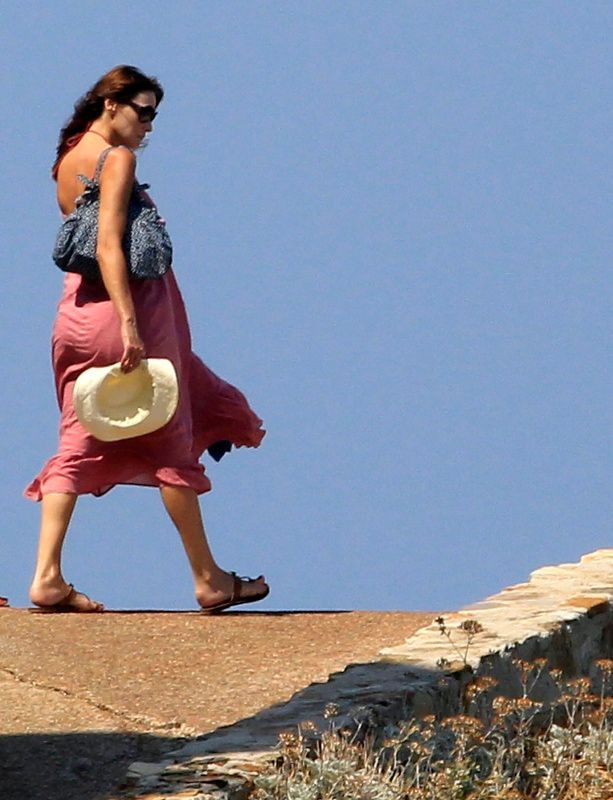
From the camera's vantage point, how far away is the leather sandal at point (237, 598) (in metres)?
9.12

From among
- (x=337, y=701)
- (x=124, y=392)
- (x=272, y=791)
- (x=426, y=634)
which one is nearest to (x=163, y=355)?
(x=124, y=392)

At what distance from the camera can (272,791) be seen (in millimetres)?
5844

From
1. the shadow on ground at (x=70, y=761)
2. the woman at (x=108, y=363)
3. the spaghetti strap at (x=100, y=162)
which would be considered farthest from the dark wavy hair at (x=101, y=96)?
the shadow on ground at (x=70, y=761)

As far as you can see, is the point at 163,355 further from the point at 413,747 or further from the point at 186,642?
the point at 413,747

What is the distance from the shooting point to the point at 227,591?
914cm

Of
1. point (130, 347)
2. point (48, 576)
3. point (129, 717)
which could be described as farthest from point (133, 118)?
A: point (129, 717)

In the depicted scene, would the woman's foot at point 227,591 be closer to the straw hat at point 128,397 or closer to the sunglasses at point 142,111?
the straw hat at point 128,397

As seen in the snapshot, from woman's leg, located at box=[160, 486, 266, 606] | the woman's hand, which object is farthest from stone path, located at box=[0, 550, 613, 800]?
the woman's hand

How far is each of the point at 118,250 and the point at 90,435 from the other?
0.90 metres

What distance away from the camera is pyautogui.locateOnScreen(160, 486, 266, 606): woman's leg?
9.04 metres

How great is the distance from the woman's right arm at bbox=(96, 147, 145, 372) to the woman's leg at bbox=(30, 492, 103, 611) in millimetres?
696

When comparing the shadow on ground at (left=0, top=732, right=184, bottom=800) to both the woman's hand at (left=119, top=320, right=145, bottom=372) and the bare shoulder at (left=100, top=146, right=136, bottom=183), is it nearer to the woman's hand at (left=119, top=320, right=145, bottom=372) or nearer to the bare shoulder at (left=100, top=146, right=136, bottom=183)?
the woman's hand at (left=119, top=320, right=145, bottom=372)

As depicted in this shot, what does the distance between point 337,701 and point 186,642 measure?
1829mm

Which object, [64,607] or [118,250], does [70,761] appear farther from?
[118,250]
